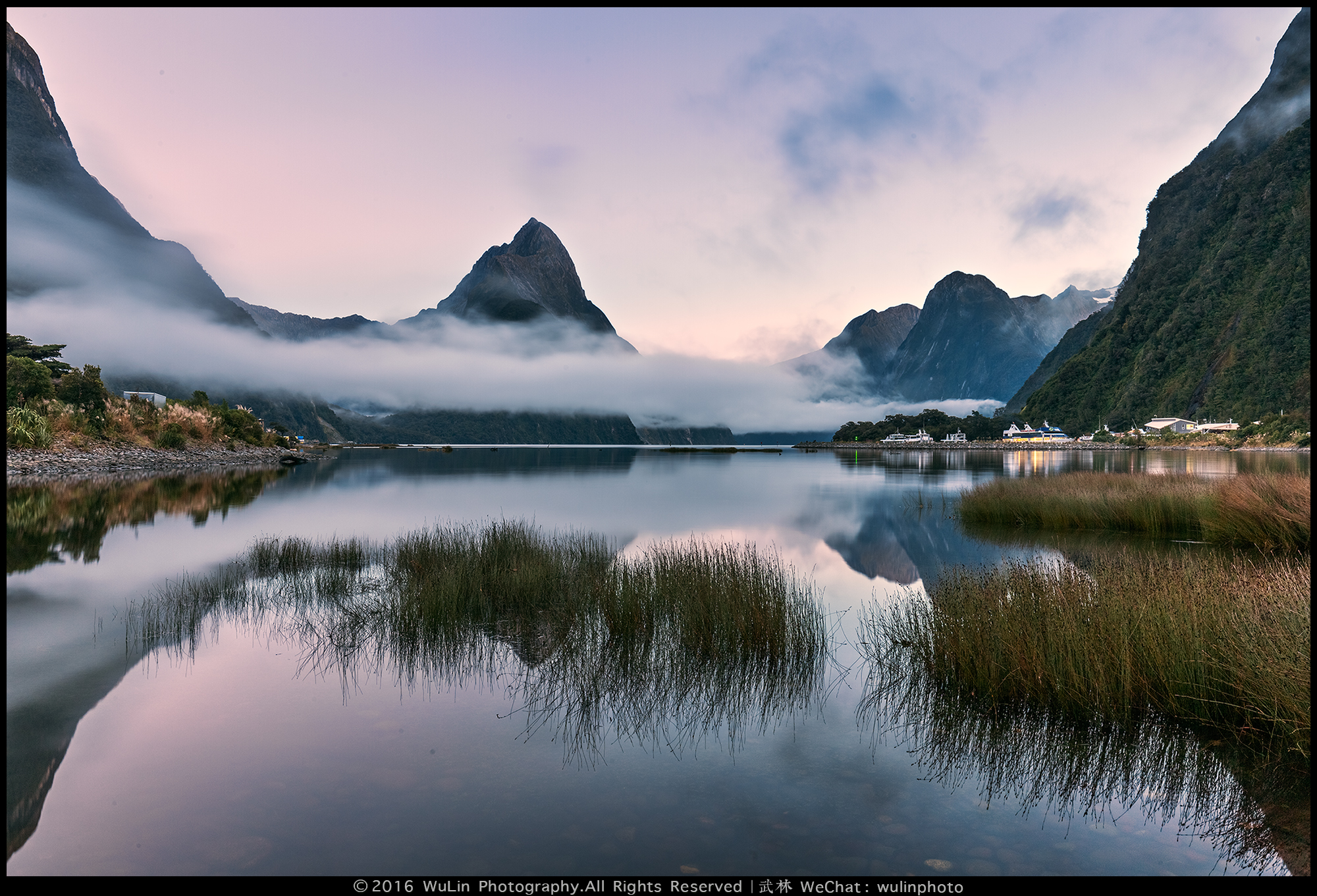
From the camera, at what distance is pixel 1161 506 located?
2256 cm

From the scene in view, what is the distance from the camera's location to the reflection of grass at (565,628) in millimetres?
8797

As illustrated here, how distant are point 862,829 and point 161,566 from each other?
18394 millimetres

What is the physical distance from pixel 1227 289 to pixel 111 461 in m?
188

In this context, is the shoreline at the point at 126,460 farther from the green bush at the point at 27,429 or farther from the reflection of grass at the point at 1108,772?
the reflection of grass at the point at 1108,772

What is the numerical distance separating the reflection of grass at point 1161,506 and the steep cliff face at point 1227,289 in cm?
11039

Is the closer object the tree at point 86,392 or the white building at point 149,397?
the tree at point 86,392

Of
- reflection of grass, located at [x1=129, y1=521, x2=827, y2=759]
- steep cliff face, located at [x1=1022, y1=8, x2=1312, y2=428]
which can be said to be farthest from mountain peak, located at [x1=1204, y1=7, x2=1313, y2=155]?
reflection of grass, located at [x1=129, y1=521, x2=827, y2=759]

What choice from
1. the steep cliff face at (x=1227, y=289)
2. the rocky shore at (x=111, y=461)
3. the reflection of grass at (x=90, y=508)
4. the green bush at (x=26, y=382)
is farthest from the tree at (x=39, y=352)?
the steep cliff face at (x=1227, y=289)

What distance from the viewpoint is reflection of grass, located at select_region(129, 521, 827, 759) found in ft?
28.9

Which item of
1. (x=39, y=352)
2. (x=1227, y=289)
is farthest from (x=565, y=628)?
(x=1227, y=289)

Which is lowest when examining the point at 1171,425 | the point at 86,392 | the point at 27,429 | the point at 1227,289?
the point at 27,429

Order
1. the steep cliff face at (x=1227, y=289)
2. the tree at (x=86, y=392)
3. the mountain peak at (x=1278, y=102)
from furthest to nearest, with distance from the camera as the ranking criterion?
the mountain peak at (x=1278, y=102) → the steep cliff face at (x=1227, y=289) → the tree at (x=86, y=392)

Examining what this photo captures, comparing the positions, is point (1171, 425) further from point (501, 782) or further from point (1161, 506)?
point (501, 782)

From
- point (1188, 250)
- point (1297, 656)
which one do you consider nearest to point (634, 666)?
point (1297, 656)
